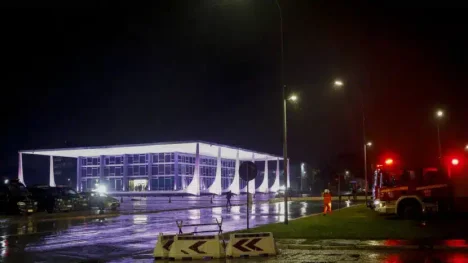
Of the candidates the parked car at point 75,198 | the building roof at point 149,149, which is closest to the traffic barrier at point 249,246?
the parked car at point 75,198

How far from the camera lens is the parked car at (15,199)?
32188mm

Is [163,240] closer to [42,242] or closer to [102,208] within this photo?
→ [42,242]

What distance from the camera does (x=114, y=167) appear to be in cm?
10200

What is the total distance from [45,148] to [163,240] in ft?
304

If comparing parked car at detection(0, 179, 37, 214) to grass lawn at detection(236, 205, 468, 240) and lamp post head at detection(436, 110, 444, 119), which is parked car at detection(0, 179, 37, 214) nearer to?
grass lawn at detection(236, 205, 468, 240)

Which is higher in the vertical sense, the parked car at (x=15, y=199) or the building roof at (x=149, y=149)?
the building roof at (x=149, y=149)

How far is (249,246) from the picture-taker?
42.9 ft

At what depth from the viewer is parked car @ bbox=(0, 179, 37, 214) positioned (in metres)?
32.2

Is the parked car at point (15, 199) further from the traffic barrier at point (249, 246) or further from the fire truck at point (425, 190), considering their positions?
the traffic barrier at point (249, 246)

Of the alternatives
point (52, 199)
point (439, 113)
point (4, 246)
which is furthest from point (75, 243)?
point (439, 113)

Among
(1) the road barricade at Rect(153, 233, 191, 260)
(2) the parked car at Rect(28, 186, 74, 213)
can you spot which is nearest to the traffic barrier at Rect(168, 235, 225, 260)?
(1) the road barricade at Rect(153, 233, 191, 260)

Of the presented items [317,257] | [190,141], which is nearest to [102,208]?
[317,257]

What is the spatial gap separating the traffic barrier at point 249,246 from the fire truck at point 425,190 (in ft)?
39.9

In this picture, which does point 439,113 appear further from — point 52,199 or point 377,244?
point 52,199
